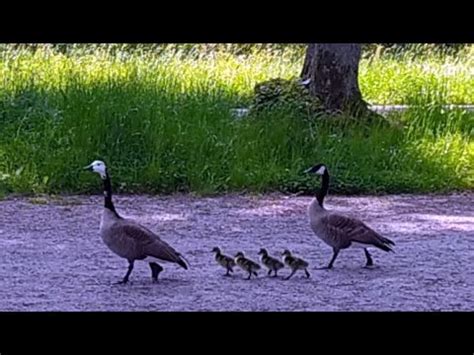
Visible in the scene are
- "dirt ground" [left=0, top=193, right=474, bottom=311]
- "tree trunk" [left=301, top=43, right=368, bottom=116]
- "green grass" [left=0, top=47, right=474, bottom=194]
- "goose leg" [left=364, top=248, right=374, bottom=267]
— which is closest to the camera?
"dirt ground" [left=0, top=193, right=474, bottom=311]

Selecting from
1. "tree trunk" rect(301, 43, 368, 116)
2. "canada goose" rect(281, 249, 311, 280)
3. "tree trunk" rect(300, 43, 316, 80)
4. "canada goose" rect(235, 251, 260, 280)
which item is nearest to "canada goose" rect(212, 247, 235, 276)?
"canada goose" rect(235, 251, 260, 280)

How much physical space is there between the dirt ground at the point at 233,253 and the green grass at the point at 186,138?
185mm

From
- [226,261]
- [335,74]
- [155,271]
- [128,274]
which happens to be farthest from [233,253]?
[335,74]

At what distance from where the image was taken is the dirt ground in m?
2.79

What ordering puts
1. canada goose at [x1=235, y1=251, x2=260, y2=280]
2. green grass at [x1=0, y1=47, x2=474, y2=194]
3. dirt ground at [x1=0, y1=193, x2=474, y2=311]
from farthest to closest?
1. green grass at [x1=0, y1=47, x2=474, y2=194]
2. canada goose at [x1=235, y1=251, x2=260, y2=280]
3. dirt ground at [x1=0, y1=193, x2=474, y2=311]

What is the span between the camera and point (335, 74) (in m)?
6.03

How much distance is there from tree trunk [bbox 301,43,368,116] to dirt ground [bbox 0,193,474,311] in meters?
1.45

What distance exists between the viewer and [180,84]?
5.72 m

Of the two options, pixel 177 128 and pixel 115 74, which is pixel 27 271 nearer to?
pixel 177 128

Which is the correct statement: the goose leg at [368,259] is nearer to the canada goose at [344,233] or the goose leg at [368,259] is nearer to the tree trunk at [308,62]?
the canada goose at [344,233]

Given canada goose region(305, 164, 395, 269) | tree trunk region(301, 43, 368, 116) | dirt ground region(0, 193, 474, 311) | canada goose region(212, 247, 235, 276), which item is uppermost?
tree trunk region(301, 43, 368, 116)

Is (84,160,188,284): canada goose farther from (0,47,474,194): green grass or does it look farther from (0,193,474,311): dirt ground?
(0,47,474,194): green grass

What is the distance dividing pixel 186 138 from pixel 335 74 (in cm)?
145
